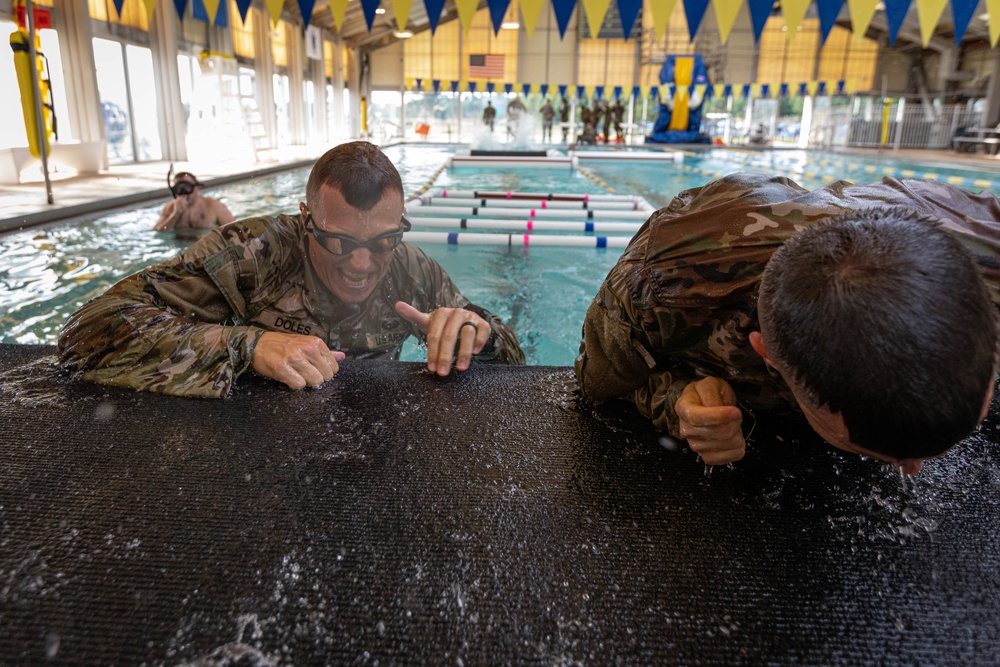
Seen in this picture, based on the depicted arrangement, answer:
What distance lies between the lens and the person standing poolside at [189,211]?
5566 millimetres

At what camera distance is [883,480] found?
1.15 meters

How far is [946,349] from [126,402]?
147 cm

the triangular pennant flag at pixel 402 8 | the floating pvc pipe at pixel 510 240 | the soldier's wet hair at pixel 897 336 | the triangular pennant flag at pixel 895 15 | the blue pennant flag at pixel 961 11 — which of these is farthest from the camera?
the triangular pennant flag at pixel 895 15

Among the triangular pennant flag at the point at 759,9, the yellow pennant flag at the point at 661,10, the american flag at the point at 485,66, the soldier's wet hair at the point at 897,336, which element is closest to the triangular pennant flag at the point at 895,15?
A: the triangular pennant flag at the point at 759,9

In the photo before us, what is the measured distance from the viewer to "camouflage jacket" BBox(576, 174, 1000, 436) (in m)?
1.08

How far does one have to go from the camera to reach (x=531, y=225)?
5.62 m

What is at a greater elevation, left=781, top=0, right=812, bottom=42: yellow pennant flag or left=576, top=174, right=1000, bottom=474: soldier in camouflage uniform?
left=781, top=0, right=812, bottom=42: yellow pennant flag

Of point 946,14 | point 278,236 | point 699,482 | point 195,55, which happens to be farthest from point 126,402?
point 946,14

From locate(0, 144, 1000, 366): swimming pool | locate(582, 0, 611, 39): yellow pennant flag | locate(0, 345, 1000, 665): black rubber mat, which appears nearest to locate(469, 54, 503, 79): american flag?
locate(0, 144, 1000, 366): swimming pool

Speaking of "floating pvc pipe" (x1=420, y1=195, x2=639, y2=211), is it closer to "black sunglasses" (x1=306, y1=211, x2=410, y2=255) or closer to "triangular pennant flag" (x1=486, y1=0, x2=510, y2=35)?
"triangular pennant flag" (x1=486, y1=0, x2=510, y2=35)

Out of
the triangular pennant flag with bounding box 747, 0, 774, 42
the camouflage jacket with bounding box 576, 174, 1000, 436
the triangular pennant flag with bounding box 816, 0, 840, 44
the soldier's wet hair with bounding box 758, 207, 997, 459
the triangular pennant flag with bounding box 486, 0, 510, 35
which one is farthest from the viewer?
the triangular pennant flag with bounding box 486, 0, 510, 35

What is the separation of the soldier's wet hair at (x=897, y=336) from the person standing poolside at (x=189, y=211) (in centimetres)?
569

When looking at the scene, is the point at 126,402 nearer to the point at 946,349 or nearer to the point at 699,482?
the point at 699,482

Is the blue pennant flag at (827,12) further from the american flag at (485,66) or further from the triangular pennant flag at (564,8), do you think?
the american flag at (485,66)
